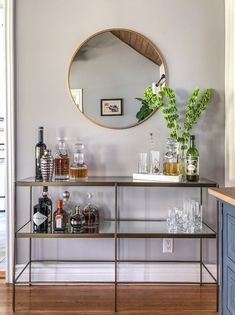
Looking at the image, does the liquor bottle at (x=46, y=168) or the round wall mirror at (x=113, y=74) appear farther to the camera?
the round wall mirror at (x=113, y=74)

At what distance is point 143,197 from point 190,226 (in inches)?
17.1

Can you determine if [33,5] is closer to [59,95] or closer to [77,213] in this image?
[59,95]

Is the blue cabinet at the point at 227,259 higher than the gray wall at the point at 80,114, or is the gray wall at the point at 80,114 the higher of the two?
the gray wall at the point at 80,114

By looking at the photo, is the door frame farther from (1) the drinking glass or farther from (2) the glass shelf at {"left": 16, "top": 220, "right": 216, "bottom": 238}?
(1) the drinking glass

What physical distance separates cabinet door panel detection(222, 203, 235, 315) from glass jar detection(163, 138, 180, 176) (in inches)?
26.4

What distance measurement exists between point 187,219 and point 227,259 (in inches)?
26.7

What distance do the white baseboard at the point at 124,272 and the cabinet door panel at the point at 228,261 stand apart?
85 cm

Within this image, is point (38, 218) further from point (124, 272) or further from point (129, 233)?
point (124, 272)

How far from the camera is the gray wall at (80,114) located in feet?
7.83

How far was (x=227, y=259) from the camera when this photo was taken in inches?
58.5

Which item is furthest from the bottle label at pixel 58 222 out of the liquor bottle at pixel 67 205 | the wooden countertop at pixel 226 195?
the wooden countertop at pixel 226 195

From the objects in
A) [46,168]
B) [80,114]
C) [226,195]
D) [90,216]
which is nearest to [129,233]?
[90,216]

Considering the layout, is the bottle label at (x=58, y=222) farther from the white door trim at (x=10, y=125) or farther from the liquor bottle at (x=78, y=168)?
the white door trim at (x=10, y=125)

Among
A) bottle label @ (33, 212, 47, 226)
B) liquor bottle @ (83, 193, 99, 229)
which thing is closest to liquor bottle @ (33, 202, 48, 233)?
bottle label @ (33, 212, 47, 226)
